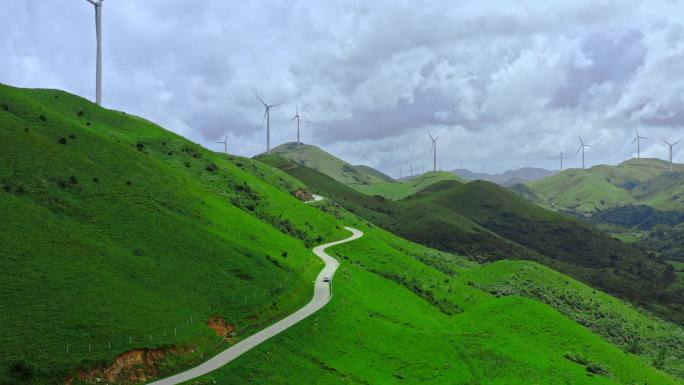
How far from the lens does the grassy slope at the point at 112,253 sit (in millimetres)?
55375

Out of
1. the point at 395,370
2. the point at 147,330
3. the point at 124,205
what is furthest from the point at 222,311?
the point at 124,205

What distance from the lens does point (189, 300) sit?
219 feet

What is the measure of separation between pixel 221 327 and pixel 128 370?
44.1 ft

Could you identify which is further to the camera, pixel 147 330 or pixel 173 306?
pixel 173 306

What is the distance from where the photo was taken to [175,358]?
55469 millimetres

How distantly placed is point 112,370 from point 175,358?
6.19m

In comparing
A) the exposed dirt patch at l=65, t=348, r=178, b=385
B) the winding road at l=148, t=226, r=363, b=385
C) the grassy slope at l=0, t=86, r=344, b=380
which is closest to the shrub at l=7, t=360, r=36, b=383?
the grassy slope at l=0, t=86, r=344, b=380

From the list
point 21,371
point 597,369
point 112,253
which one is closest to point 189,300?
point 112,253

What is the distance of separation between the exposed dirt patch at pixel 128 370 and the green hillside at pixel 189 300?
0.46 ft

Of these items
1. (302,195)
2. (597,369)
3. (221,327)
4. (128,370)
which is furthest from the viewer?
(302,195)

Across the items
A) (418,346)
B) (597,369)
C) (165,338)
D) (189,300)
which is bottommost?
(597,369)

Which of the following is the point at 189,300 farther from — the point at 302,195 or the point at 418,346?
the point at 302,195

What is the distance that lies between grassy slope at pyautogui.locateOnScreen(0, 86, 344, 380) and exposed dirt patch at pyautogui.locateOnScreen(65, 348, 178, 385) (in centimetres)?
90

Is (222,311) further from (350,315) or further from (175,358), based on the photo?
(350,315)
